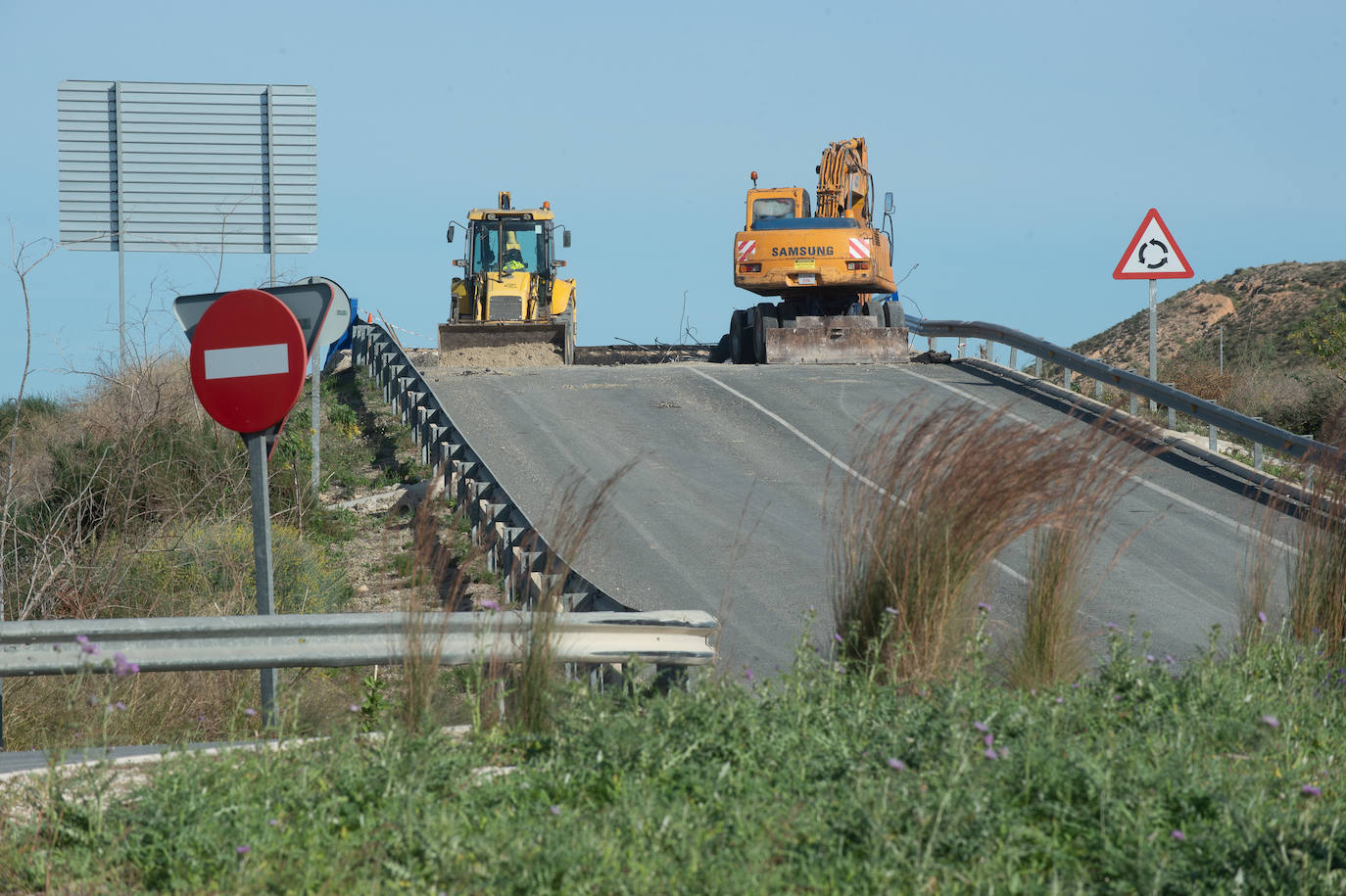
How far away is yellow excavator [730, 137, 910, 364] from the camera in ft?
71.7

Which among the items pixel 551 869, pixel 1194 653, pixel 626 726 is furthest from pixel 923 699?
pixel 1194 653

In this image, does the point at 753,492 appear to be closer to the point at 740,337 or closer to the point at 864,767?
the point at 864,767

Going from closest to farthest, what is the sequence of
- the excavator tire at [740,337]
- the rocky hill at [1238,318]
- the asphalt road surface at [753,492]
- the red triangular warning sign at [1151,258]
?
1. the asphalt road surface at [753,492]
2. the red triangular warning sign at [1151,258]
3. the excavator tire at [740,337]
4. the rocky hill at [1238,318]

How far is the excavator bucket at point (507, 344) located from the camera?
22.9 m

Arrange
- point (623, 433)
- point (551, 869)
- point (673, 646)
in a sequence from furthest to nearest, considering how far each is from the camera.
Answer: point (623, 433) → point (673, 646) → point (551, 869)

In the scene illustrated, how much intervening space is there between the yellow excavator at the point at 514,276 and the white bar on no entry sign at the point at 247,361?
57.3 ft

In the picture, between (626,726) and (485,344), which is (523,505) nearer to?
(626,726)

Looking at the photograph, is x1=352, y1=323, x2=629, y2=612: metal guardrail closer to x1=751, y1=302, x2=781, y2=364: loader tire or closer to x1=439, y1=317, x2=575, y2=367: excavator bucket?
x1=439, y1=317, x2=575, y2=367: excavator bucket

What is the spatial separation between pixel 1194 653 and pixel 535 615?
13.8ft

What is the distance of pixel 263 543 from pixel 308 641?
Result: 0.63m

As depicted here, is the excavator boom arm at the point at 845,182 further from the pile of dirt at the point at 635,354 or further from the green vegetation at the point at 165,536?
the green vegetation at the point at 165,536

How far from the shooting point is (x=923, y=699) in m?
5.09

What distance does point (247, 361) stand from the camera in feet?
19.7

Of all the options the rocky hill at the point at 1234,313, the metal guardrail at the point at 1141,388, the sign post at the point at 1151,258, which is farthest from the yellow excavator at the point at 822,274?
the rocky hill at the point at 1234,313
